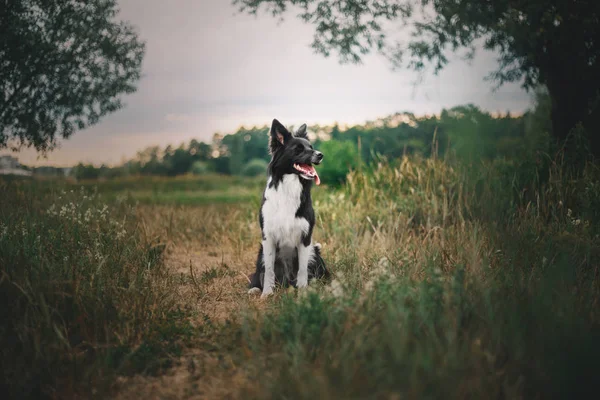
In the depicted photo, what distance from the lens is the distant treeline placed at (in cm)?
630

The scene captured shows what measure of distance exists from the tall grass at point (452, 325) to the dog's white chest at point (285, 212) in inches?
32.3

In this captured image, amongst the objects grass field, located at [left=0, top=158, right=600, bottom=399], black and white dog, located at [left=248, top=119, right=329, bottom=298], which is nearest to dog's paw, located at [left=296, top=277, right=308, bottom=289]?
black and white dog, located at [left=248, top=119, right=329, bottom=298]

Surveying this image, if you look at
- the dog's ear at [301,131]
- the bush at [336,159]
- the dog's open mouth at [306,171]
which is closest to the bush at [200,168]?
the bush at [336,159]

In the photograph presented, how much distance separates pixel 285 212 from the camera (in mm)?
4332

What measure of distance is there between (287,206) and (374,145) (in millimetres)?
5691

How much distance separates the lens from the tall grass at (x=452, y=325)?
2012mm

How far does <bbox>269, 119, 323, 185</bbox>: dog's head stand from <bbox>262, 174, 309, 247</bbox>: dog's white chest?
0.11 m

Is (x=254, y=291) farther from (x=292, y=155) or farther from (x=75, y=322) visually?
(x=75, y=322)

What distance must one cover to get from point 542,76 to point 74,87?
11.0 m

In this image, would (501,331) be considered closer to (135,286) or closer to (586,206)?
(135,286)

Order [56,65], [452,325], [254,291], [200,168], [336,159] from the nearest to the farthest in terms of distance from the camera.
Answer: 1. [452,325]
2. [254,291]
3. [56,65]
4. [336,159]
5. [200,168]

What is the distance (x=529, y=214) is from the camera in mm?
5609

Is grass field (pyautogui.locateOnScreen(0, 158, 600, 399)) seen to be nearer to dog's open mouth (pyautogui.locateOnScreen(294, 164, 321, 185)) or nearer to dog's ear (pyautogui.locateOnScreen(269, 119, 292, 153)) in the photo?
dog's open mouth (pyautogui.locateOnScreen(294, 164, 321, 185))

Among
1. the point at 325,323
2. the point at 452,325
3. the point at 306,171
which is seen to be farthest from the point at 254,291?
the point at 452,325
